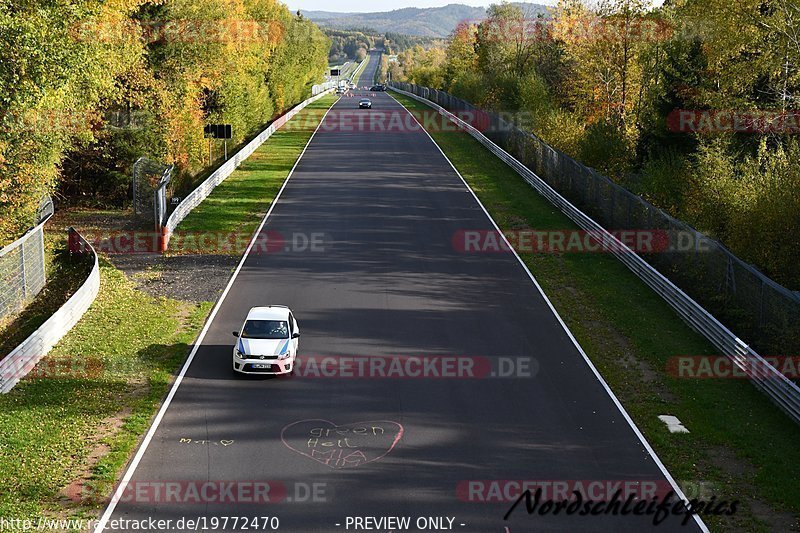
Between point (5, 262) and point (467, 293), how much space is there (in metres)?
14.7

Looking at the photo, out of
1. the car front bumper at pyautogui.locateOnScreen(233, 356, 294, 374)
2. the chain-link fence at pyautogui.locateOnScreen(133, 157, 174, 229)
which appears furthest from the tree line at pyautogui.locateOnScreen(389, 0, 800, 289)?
the chain-link fence at pyautogui.locateOnScreen(133, 157, 174, 229)

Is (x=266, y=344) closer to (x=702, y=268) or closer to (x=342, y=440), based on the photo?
(x=342, y=440)

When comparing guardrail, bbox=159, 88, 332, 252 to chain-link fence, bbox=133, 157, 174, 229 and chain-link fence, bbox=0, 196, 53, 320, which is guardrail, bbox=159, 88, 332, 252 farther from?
chain-link fence, bbox=0, 196, 53, 320

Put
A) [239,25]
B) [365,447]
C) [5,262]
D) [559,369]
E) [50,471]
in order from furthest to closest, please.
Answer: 1. [239,25]
2. [5,262]
3. [559,369]
4. [365,447]
5. [50,471]

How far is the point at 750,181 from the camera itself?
96.6 feet

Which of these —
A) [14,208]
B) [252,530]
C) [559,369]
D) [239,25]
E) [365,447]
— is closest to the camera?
[252,530]

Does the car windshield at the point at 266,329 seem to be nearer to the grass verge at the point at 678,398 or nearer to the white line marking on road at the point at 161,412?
the white line marking on road at the point at 161,412

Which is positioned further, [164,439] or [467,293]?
[467,293]

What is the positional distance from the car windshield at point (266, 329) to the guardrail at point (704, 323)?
11833 mm

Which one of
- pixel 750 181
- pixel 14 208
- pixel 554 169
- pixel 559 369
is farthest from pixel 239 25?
pixel 559 369

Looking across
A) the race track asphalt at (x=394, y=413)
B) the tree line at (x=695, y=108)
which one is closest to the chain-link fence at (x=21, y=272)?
the race track asphalt at (x=394, y=413)

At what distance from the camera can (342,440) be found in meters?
17.4

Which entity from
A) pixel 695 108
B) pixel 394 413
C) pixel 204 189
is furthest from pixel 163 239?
pixel 695 108

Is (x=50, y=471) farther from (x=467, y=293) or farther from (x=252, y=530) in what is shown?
(x=467, y=293)
